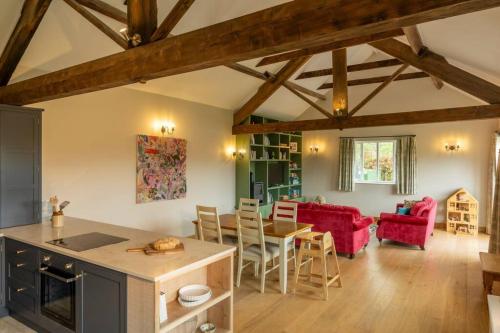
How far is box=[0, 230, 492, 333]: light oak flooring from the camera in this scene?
310cm

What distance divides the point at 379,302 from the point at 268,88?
492 centimetres

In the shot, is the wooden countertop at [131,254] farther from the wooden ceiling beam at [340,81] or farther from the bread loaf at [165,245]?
the wooden ceiling beam at [340,81]

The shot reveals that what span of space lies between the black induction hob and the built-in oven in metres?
0.10

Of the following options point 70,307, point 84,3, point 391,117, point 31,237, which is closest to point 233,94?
point 391,117

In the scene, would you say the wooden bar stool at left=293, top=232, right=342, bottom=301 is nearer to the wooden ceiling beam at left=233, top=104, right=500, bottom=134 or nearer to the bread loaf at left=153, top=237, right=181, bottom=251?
the bread loaf at left=153, top=237, right=181, bottom=251

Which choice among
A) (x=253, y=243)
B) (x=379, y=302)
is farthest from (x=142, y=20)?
(x=379, y=302)

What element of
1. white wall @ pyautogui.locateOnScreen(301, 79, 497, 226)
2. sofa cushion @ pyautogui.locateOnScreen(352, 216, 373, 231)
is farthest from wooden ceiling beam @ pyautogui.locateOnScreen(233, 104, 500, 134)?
white wall @ pyautogui.locateOnScreen(301, 79, 497, 226)

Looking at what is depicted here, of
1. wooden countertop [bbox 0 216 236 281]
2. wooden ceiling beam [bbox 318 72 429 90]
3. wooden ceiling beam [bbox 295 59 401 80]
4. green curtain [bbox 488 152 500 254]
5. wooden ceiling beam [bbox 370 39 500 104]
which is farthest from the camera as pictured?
wooden ceiling beam [bbox 318 72 429 90]

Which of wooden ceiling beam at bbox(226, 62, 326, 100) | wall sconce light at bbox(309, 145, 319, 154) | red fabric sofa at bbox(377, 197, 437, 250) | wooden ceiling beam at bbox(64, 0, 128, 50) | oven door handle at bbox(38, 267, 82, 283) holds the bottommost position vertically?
red fabric sofa at bbox(377, 197, 437, 250)

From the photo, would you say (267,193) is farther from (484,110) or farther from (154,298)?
(154,298)

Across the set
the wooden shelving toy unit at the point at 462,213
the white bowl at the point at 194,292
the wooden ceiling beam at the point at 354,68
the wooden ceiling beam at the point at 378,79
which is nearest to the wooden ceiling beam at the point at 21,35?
the white bowl at the point at 194,292

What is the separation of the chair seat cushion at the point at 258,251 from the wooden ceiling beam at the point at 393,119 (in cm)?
334

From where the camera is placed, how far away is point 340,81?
633 cm

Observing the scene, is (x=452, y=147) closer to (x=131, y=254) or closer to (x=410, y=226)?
(x=410, y=226)
